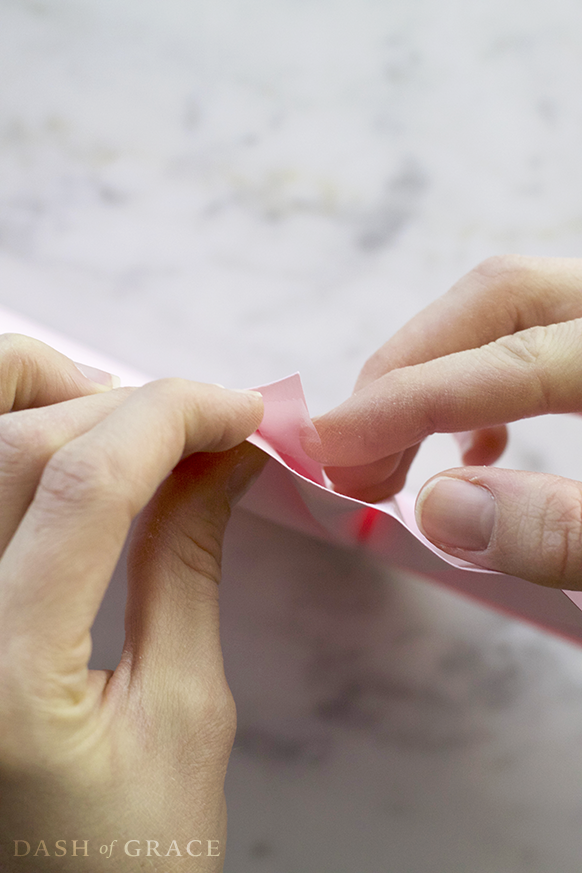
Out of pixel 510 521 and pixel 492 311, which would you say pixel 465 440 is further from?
pixel 510 521

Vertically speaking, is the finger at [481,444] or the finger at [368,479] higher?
the finger at [481,444]

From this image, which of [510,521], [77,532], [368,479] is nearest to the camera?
[77,532]

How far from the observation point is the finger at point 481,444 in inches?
30.2

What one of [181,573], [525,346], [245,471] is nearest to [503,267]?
[525,346]

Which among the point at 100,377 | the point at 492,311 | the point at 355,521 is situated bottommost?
the point at 355,521

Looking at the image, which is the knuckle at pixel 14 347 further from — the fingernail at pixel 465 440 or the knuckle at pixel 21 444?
the fingernail at pixel 465 440

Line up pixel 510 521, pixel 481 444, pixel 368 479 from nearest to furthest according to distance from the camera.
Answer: pixel 510 521 < pixel 368 479 < pixel 481 444

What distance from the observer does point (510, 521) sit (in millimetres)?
498

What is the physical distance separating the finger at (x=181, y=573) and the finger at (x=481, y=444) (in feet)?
1.13

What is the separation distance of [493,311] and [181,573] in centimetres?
44

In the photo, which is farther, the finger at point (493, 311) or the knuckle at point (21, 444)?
the finger at point (493, 311)

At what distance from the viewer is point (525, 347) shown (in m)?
0.56

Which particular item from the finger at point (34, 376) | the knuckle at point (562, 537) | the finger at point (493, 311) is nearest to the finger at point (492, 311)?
the finger at point (493, 311)

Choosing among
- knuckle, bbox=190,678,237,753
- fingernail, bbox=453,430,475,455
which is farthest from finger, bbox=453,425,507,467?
knuckle, bbox=190,678,237,753
